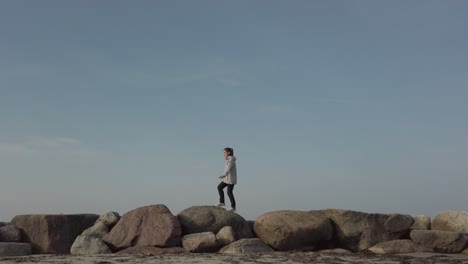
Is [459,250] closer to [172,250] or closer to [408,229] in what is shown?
[408,229]

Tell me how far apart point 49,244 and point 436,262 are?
32.9ft

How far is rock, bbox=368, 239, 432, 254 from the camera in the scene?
15406 mm

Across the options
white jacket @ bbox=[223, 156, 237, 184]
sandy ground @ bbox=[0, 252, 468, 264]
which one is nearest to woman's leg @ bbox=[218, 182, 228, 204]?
white jacket @ bbox=[223, 156, 237, 184]

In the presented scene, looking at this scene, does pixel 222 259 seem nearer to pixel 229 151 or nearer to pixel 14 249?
pixel 229 151

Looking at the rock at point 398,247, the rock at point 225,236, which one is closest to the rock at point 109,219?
the rock at point 225,236

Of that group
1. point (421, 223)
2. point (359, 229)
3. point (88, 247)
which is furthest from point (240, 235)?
point (421, 223)

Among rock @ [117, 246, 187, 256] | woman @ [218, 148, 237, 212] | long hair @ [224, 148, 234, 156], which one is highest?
long hair @ [224, 148, 234, 156]

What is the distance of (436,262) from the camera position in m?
12.5

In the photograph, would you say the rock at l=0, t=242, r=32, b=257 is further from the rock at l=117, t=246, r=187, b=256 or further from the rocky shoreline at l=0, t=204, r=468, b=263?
the rock at l=117, t=246, r=187, b=256

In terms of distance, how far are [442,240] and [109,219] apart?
969 cm

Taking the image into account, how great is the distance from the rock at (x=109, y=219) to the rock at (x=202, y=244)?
2.68m

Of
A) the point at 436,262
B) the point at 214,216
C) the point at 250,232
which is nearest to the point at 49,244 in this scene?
the point at 214,216

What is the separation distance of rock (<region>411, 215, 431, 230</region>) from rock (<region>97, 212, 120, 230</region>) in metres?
9.16

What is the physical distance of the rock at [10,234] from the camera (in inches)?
589
